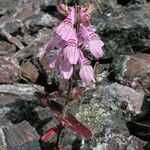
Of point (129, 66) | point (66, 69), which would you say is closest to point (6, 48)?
point (129, 66)

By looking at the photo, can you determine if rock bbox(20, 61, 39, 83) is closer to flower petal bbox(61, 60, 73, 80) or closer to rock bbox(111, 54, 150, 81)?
rock bbox(111, 54, 150, 81)

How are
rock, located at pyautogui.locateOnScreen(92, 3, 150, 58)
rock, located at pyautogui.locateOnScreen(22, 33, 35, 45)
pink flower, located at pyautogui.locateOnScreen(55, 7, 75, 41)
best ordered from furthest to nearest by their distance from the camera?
rock, located at pyautogui.locateOnScreen(22, 33, 35, 45) → rock, located at pyautogui.locateOnScreen(92, 3, 150, 58) → pink flower, located at pyautogui.locateOnScreen(55, 7, 75, 41)

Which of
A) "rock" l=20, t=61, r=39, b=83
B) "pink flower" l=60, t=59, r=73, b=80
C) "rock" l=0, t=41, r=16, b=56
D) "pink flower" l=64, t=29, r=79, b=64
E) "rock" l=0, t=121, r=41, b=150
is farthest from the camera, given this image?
"rock" l=0, t=41, r=16, b=56

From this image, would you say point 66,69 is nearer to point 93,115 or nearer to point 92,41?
point 92,41

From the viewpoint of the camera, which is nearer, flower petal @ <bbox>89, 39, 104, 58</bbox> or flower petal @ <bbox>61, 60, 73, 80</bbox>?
flower petal @ <bbox>89, 39, 104, 58</bbox>

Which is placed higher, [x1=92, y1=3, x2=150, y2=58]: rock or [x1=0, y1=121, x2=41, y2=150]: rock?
[x1=92, y1=3, x2=150, y2=58]: rock

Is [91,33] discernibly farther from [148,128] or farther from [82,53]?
[148,128]

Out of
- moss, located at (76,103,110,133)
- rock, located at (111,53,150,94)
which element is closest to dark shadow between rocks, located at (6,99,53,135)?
moss, located at (76,103,110,133)
